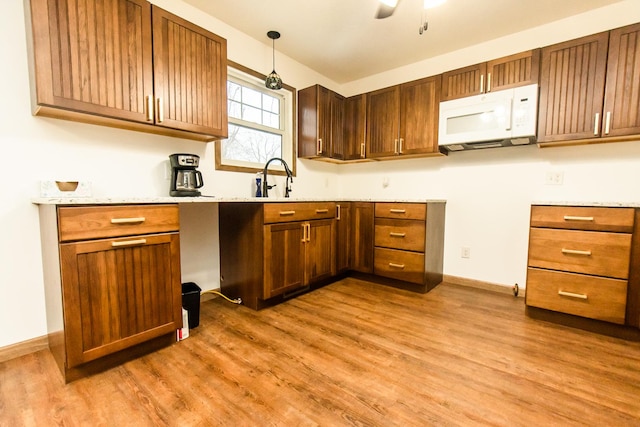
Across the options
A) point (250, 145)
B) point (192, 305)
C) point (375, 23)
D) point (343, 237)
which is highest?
point (375, 23)

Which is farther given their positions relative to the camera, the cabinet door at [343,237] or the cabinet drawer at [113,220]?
the cabinet door at [343,237]

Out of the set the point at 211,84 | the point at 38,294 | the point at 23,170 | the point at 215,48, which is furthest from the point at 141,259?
the point at 215,48

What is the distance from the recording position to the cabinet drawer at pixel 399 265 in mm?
2637

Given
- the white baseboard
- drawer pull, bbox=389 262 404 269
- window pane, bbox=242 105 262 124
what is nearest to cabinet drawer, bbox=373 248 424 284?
drawer pull, bbox=389 262 404 269

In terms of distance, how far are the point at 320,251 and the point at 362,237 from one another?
55cm

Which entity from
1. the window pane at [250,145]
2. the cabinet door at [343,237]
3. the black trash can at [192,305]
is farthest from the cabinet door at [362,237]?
the black trash can at [192,305]

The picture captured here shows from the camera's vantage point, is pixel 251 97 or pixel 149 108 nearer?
pixel 149 108

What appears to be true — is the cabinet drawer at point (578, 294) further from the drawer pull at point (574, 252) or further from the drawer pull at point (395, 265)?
the drawer pull at point (395, 265)

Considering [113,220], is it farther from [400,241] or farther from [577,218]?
[577,218]

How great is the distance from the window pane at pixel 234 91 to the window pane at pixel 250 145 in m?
0.26

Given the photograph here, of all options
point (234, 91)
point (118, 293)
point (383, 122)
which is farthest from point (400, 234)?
point (118, 293)

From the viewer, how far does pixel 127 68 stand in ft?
5.46

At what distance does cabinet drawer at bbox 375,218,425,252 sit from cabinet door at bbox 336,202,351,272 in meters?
0.32

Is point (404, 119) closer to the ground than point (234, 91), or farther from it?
closer to the ground
